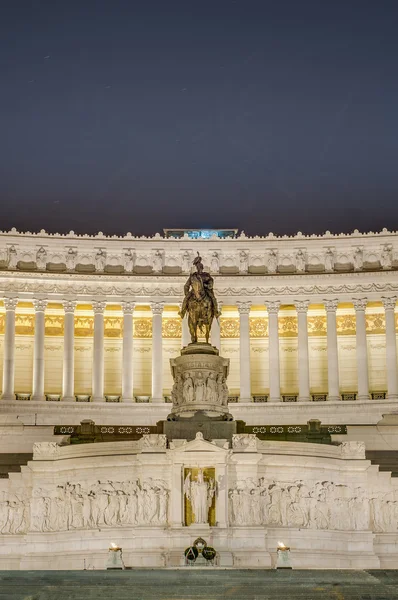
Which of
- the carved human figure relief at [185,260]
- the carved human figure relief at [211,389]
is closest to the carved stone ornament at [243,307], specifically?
the carved human figure relief at [185,260]

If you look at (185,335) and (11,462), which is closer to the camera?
(11,462)

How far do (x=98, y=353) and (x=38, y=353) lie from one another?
4902 millimetres

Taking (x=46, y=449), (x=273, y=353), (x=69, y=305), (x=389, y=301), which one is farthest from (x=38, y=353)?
(x=46, y=449)

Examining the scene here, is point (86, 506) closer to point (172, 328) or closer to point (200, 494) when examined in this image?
point (200, 494)

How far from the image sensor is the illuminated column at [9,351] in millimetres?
91062

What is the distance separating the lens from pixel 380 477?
5344 cm

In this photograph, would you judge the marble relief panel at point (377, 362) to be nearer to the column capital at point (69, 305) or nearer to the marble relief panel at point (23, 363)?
the column capital at point (69, 305)

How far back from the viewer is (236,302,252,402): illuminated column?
94.5 meters

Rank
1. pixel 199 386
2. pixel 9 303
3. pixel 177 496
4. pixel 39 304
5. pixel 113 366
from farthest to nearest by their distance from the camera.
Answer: pixel 113 366 → pixel 39 304 → pixel 9 303 → pixel 199 386 → pixel 177 496

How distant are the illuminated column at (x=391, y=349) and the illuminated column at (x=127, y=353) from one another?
20847 millimetres

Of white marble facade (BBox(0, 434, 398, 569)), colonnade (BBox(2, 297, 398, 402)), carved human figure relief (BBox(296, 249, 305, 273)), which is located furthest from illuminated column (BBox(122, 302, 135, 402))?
white marble facade (BBox(0, 434, 398, 569))

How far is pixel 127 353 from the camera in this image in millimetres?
95500

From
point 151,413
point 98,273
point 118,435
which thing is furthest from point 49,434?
point 98,273

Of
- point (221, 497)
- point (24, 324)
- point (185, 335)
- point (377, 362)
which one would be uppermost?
point (24, 324)
